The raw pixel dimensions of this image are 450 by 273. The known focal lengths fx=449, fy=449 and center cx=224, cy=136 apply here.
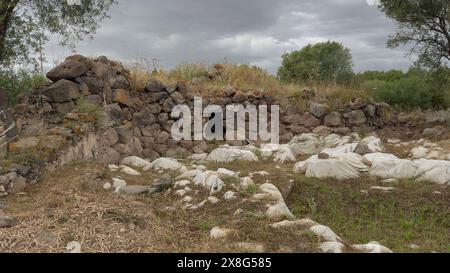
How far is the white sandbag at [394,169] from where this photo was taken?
6.20 meters

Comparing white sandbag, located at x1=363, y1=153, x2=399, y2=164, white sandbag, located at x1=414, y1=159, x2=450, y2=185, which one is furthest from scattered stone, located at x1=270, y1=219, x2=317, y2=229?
white sandbag, located at x1=363, y1=153, x2=399, y2=164

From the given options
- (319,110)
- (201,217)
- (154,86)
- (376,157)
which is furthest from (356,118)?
(201,217)

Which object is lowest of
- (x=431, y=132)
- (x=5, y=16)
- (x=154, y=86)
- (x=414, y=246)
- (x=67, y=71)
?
(x=414, y=246)

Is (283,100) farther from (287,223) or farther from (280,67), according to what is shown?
(280,67)

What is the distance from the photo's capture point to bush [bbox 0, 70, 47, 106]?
8891 mm

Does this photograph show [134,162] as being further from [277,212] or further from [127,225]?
[277,212]

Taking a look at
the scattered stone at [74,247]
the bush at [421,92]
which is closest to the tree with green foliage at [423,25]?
the bush at [421,92]

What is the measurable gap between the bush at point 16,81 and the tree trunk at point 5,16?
3.00ft

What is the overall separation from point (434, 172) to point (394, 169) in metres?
0.51

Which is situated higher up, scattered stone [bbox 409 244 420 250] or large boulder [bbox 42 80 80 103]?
large boulder [bbox 42 80 80 103]

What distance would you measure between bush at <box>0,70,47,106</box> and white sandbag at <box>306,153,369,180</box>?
5632 mm

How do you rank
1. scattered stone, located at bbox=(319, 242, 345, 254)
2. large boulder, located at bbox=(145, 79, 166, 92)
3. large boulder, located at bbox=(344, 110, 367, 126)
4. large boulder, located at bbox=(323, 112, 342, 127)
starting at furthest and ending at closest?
large boulder, located at bbox=(344, 110, 367, 126), large boulder, located at bbox=(323, 112, 342, 127), large boulder, located at bbox=(145, 79, 166, 92), scattered stone, located at bbox=(319, 242, 345, 254)

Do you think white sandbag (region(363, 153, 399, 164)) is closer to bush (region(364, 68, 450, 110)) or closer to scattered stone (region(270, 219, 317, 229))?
scattered stone (region(270, 219, 317, 229))

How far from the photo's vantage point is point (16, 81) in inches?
358
